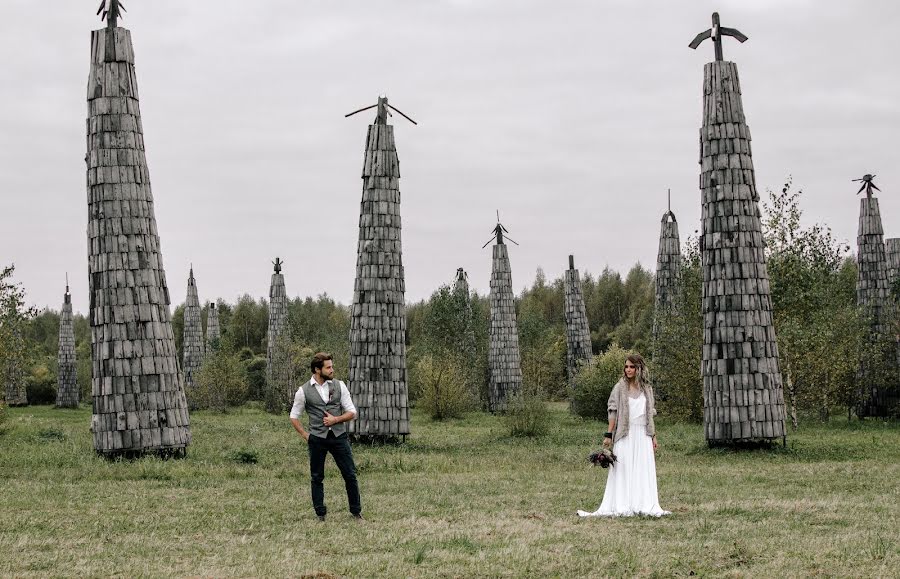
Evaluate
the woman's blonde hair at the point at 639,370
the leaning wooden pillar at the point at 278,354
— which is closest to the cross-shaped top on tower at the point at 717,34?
the woman's blonde hair at the point at 639,370

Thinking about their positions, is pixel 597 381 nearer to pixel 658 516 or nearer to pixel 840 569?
pixel 658 516

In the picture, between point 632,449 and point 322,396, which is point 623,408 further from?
point 322,396

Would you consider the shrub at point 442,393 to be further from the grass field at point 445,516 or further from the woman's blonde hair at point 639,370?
the woman's blonde hair at point 639,370

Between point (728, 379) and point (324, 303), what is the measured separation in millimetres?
82029

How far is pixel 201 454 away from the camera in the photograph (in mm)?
19125

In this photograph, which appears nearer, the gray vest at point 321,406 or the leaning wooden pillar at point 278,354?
the gray vest at point 321,406

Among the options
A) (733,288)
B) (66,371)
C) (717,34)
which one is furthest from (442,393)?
(66,371)

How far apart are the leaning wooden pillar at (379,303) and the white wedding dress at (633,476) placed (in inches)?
423

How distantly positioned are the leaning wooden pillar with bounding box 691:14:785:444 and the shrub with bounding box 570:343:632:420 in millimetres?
13809

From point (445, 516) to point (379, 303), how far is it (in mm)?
11092

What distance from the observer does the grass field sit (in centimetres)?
928

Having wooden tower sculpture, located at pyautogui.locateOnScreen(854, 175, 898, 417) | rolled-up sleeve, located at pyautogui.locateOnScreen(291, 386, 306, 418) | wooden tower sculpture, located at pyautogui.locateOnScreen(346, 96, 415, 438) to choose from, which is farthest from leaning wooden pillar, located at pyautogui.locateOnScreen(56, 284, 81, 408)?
rolled-up sleeve, located at pyautogui.locateOnScreen(291, 386, 306, 418)

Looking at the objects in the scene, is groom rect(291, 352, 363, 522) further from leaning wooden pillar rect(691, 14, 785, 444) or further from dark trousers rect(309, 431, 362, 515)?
leaning wooden pillar rect(691, 14, 785, 444)

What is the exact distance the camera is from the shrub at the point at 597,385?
34.8m
